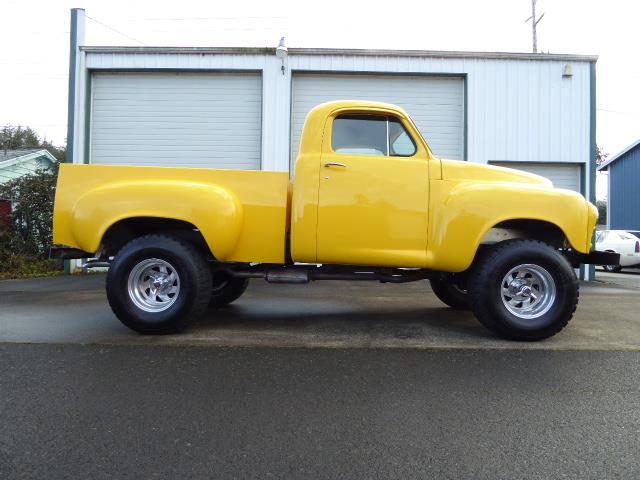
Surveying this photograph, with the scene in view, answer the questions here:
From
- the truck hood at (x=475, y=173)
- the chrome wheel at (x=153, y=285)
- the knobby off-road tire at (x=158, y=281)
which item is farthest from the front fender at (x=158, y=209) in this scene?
the truck hood at (x=475, y=173)

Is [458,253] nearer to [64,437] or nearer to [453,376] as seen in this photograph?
[453,376]

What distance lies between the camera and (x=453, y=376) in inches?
125

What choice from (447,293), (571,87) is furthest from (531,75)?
(447,293)

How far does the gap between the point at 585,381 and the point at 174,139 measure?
10.2 meters

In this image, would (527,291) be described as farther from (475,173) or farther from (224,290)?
(224,290)

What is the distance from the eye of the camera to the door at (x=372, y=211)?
4344mm

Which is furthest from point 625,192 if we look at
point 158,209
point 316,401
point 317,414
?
point 317,414

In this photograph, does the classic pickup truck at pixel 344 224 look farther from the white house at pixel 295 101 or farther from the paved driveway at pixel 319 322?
the white house at pixel 295 101

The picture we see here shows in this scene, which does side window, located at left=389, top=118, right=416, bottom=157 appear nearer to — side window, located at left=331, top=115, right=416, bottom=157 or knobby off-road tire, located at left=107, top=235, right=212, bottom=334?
side window, located at left=331, top=115, right=416, bottom=157

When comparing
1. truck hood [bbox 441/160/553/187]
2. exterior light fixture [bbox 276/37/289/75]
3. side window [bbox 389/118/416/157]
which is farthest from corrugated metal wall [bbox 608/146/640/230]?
side window [bbox 389/118/416/157]

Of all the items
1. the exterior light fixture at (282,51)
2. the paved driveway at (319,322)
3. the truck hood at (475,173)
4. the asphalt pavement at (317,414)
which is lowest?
the asphalt pavement at (317,414)

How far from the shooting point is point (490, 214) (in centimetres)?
420

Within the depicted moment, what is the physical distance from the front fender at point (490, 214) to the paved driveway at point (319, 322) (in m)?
0.88

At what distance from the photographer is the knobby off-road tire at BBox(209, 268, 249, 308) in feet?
18.5
